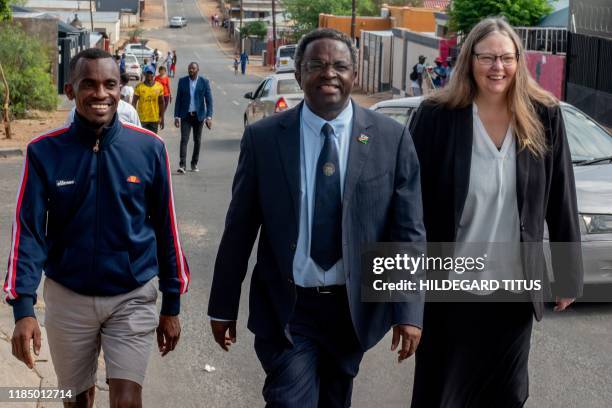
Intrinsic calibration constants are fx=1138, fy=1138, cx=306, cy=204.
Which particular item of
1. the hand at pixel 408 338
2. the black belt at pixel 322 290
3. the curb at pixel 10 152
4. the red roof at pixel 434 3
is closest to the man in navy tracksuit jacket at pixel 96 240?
the black belt at pixel 322 290

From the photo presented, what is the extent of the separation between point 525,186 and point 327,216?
0.99 m

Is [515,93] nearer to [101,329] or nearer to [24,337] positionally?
[101,329]

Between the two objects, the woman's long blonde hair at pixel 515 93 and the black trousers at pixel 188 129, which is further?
the black trousers at pixel 188 129

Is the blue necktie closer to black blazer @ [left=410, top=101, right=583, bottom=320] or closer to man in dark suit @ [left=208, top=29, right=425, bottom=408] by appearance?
man in dark suit @ [left=208, top=29, right=425, bottom=408]

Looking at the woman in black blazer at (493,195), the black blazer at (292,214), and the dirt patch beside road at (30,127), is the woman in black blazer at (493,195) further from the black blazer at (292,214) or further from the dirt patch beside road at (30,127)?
the dirt patch beside road at (30,127)

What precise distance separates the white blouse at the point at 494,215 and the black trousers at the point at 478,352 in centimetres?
15

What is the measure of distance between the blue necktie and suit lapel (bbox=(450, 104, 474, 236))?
712 mm

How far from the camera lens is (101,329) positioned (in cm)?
491

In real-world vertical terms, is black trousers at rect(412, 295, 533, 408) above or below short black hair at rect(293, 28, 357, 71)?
below

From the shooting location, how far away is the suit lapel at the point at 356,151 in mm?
4367

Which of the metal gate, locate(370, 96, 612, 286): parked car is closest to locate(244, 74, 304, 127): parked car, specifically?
the metal gate

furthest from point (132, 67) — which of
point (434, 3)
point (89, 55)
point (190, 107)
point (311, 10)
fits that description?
point (89, 55)

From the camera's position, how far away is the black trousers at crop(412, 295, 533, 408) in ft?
16.1

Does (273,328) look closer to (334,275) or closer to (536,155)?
(334,275)
